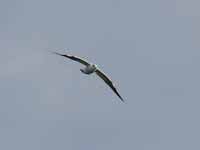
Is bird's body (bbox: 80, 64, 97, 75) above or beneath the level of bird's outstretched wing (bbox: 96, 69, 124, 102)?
beneath

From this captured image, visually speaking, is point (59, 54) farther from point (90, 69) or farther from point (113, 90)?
point (113, 90)

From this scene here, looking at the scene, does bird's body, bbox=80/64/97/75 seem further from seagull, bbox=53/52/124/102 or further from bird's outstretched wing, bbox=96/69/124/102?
bird's outstretched wing, bbox=96/69/124/102

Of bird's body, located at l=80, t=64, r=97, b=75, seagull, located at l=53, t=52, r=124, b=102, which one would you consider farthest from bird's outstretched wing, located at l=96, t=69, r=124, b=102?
bird's body, located at l=80, t=64, r=97, b=75

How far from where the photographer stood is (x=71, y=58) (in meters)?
132

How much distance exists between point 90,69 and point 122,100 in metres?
7.21

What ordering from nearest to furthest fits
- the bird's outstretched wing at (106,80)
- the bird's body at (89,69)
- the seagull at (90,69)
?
1. the seagull at (90,69)
2. the bird's body at (89,69)
3. the bird's outstretched wing at (106,80)

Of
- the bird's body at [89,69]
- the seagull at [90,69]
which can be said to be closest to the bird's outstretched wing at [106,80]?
the seagull at [90,69]

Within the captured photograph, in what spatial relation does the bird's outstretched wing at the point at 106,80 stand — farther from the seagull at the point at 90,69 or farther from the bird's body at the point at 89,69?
the bird's body at the point at 89,69

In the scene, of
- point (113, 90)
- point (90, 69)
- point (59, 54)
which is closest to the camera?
point (59, 54)

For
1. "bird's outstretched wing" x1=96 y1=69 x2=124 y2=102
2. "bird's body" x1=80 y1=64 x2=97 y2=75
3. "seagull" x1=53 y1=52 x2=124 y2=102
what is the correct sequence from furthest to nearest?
"bird's outstretched wing" x1=96 y1=69 x2=124 y2=102, "bird's body" x1=80 y1=64 x2=97 y2=75, "seagull" x1=53 y1=52 x2=124 y2=102

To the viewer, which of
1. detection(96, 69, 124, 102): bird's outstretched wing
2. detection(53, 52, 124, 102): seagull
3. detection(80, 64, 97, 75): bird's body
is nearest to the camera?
detection(53, 52, 124, 102): seagull

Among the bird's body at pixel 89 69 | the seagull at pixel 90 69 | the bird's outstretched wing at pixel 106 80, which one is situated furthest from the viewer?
the bird's outstretched wing at pixel 106 80

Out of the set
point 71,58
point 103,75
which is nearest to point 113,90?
point 103,75

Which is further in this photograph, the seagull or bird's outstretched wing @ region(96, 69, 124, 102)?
bird's outstretched wing @ region(96, 69, 124, 102)
